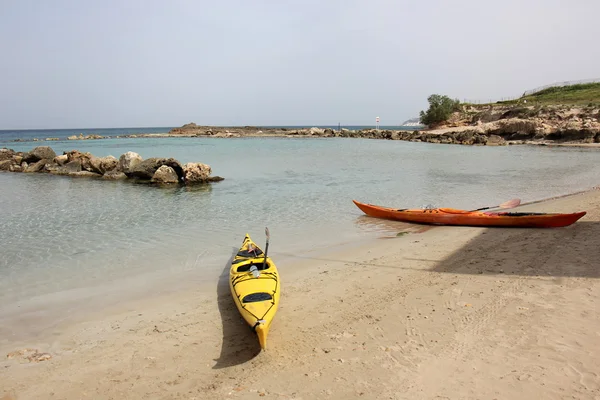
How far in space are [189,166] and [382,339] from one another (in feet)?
54.6

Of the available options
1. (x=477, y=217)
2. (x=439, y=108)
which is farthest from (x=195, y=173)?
(x=439, y=108)

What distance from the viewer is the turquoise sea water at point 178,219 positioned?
6848 mm

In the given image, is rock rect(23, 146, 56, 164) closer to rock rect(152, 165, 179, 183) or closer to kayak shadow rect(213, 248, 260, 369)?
rock rect(152, 165, 179, 183)

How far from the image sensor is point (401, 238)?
9234 mm

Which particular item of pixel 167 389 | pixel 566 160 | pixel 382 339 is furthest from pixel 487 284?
pixel 566 160

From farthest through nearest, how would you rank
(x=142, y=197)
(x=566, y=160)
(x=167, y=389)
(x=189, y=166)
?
(x=566, y=160) < (x=189, y=166) < (x=142, y=197) < (x=167, y=389)

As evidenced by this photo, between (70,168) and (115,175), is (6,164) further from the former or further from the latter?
(115,175)

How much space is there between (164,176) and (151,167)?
1.40 meters

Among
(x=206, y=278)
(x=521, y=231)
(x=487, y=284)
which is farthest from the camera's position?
(x=521, y=231)

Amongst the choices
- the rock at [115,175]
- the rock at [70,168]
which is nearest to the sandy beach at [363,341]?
the rock at [115,175]

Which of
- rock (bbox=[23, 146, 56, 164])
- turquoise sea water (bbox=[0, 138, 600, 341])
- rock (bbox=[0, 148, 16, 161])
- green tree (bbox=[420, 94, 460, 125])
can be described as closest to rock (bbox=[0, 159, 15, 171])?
rock (bbox=[23, 146, 56, 164])

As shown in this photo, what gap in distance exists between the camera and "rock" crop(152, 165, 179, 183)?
19469 millimetres

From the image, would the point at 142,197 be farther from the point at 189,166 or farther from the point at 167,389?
the point at 167,389

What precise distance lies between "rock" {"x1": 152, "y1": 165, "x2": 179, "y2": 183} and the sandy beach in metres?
14.0
